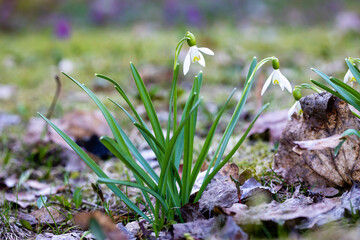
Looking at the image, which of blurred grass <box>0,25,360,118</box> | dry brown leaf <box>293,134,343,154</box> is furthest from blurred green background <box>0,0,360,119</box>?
dry brown leaf <box>293,134,343,154</box>

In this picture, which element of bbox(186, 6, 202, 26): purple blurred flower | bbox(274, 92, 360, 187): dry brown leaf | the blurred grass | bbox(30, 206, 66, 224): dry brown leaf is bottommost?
bbox(30, 206, 66, 224): dry brown leaf

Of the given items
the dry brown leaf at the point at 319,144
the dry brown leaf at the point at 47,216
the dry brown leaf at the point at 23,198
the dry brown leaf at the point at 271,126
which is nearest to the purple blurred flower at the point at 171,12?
the dry brown leaf at the point at 271,126

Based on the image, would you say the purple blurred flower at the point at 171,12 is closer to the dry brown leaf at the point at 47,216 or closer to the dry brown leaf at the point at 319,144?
the dry brown leaf at the point at 47,216

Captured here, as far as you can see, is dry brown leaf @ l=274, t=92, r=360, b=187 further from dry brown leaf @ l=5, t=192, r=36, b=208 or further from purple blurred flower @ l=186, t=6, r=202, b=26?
purple blurred flower @ l=186, t=6, r=202, b=26

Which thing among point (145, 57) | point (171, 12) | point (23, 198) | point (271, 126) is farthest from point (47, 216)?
point (171, 12)

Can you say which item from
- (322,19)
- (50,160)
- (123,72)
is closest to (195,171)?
(50,160)
